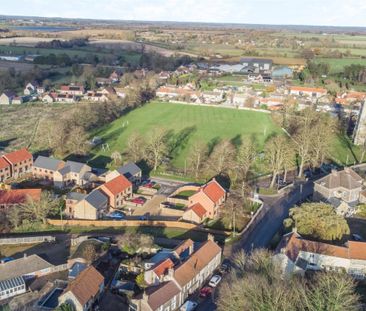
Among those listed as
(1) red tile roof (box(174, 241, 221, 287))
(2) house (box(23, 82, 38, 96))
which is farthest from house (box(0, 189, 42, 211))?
(2) house (box(23, 82, 38, 96))

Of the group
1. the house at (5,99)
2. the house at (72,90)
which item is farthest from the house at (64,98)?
the house at (5,99)

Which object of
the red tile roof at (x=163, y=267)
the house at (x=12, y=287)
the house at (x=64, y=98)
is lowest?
the house at (x=12, y=287)

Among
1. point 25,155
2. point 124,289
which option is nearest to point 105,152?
point 25,155

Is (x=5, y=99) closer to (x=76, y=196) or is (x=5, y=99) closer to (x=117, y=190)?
(x=76, y=196)

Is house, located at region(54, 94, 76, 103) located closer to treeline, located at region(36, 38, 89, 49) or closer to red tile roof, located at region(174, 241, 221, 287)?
red tile roof, located at region(174, 241, 221, 287)

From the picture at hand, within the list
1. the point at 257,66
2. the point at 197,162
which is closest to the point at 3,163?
the point at 197,162

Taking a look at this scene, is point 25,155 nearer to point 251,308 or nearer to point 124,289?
point 124,289

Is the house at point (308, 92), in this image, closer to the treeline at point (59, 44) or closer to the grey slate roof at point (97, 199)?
the grey slate roof at point (97, 199)
